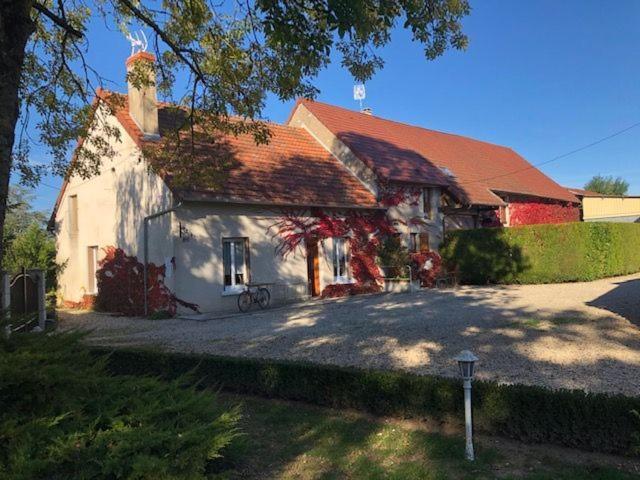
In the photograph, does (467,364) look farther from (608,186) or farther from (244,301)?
(608,186)

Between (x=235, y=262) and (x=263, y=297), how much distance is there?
146cm

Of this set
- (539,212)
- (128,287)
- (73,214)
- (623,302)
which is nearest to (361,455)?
(623,302)

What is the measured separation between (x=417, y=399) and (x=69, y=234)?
20.7 m

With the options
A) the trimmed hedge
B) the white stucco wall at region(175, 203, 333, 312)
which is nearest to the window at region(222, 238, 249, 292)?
the white stucco wall at region(175, 203, 333, 312)

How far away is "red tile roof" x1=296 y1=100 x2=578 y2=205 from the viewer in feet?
82.7

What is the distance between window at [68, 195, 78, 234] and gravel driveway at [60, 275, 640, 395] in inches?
236

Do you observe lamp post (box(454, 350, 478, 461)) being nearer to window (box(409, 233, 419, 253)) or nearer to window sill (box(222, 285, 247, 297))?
window sill (box(222, 285, 247, 297))

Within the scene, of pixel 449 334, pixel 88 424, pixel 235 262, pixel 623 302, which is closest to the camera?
pixel 88 424

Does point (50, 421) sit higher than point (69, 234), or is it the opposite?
point (69, 234)

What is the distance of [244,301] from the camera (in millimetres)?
17359

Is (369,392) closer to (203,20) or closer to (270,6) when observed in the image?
(270,6)

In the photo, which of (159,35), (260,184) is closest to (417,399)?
(159,35)

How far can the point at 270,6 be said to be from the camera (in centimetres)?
617

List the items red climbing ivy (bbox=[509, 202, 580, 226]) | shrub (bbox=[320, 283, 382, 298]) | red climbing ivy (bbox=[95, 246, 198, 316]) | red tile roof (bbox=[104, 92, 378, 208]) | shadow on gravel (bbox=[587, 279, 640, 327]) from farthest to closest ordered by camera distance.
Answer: red climbing ivy (bbox=[509, 202, 580, 226]), shrub (bbox=[320, 283, 382, 298]), red tile roof (bbox=[104, 92, 378, 208]), red climbing ivy (bbox=[95, 246, 198, 316]), shadow on gravel (bbox=[587, 279, 640, 327])
